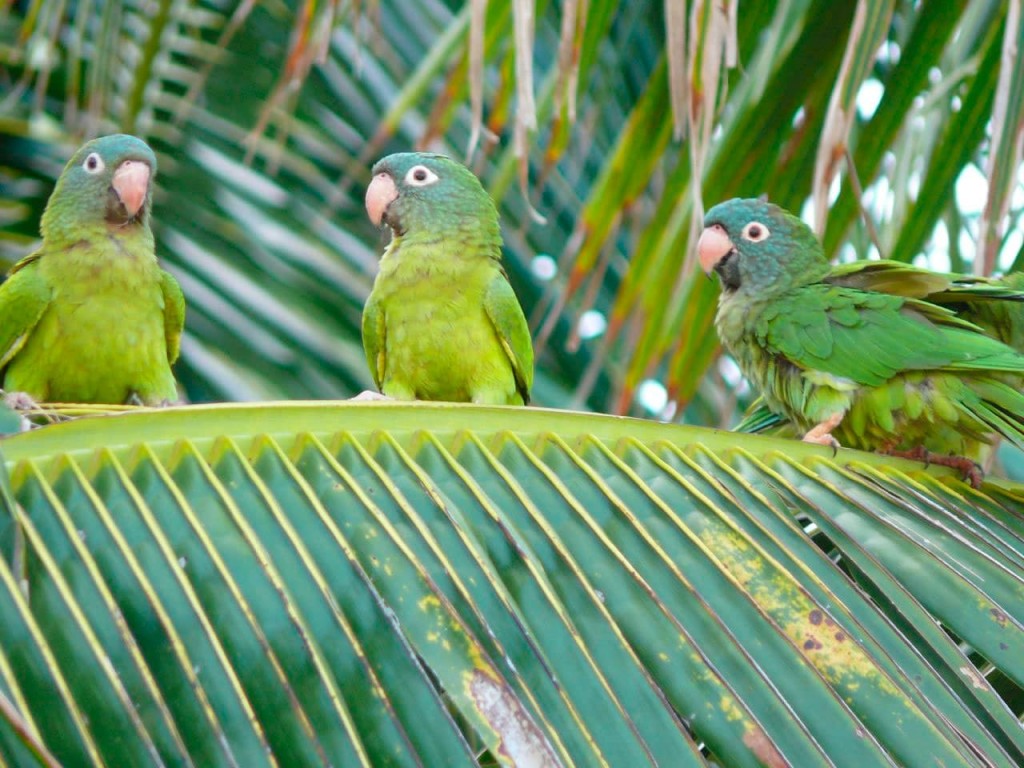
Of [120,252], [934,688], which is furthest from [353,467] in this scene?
[120,252]

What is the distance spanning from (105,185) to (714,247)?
5.95 feet

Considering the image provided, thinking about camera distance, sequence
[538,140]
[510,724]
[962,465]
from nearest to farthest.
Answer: [510,724] → [962,465] → [538,140]

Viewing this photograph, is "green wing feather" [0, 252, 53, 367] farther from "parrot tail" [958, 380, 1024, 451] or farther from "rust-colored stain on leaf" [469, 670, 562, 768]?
"parrot tail" [958, 380, 1024, 451]

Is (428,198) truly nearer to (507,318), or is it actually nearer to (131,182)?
(507,318)

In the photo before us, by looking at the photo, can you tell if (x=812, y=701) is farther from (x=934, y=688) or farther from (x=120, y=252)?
(x=120, y=252)

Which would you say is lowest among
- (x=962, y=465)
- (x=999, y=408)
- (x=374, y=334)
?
(x=962, y=465)

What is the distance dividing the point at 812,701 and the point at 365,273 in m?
4.20

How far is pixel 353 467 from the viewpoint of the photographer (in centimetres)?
206

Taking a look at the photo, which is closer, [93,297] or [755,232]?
[93,297]

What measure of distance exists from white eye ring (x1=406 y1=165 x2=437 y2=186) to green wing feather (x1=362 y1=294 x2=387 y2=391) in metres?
0.38

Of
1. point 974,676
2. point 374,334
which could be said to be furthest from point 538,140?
point 974,676

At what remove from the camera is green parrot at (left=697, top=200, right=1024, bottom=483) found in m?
3.18

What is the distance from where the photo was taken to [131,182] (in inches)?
134

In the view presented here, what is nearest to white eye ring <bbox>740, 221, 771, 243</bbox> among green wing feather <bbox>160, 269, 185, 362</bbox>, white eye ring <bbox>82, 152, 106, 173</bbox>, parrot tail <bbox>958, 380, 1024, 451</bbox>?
parrot tail <bbox>958, 380, 1024, 451</bbox>
